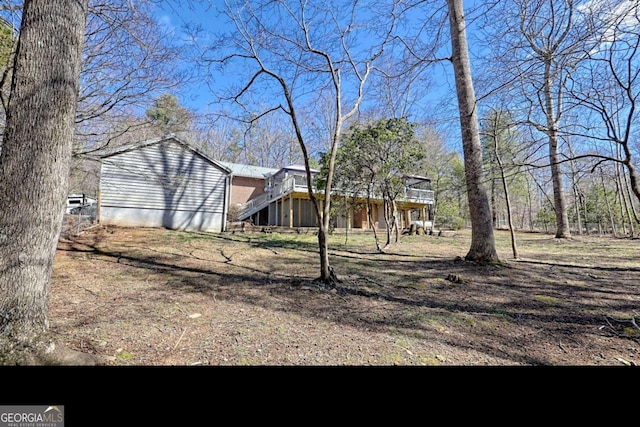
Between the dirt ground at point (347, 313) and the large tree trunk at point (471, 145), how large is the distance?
0.54m

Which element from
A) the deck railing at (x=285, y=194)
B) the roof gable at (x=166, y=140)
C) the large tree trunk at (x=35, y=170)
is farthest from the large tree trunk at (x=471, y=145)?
the roof gable at (x=166, y=140)

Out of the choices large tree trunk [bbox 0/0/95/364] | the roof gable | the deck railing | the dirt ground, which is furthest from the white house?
large tree trunk [bbox 0/0/95/364]

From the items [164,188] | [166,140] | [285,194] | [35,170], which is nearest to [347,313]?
[35,170]

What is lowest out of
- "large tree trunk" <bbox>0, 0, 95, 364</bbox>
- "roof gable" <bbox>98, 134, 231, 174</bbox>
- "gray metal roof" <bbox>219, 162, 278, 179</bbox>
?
"large tree trunk" <bbox>0, 0, 95, 364</bbox>

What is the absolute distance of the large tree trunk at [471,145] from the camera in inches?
213

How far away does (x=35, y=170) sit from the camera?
5.91ft

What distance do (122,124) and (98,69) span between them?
4.07 feet

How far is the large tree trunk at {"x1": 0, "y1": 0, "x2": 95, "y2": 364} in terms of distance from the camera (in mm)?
1688

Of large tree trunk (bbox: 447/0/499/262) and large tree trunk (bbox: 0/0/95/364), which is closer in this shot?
large tree trunk (bbox: 0/0/95/364)

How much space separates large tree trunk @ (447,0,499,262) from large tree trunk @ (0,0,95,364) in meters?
6.09

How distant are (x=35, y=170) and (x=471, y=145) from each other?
6.41m

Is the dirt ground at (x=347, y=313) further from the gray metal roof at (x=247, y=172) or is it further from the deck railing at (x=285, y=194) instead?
the gray metal roof at (x=247, y=172)

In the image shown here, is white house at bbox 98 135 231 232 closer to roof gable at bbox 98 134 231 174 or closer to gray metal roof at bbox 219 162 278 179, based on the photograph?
roof gable at bbox 98 134 231 174
